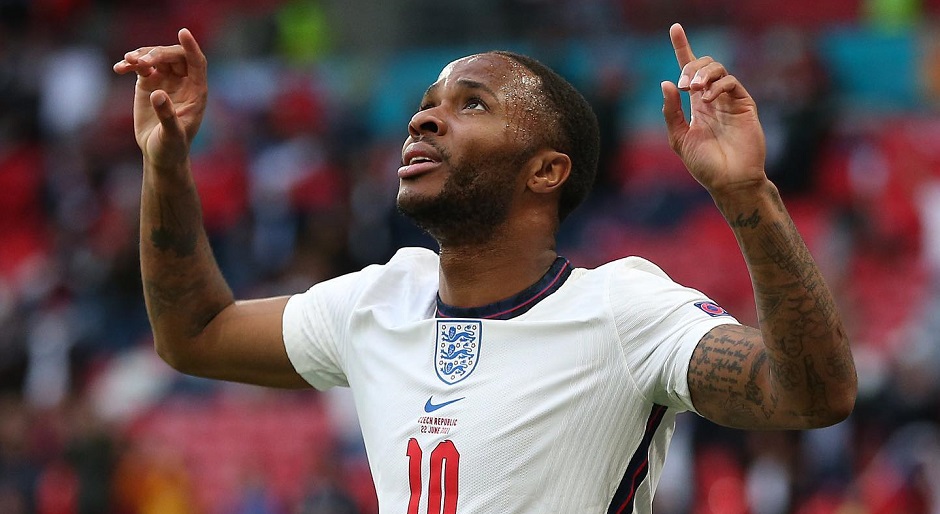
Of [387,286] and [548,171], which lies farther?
[387,286]

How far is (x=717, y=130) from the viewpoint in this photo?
297 cm

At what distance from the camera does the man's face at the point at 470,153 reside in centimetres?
349

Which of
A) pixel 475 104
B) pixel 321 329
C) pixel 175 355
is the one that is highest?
pixel 475 104

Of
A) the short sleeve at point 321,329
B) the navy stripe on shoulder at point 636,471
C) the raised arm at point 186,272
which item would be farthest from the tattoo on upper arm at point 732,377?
the raised arm at point 186,272

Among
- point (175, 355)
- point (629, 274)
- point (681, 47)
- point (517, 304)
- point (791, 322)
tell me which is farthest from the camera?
point (175, 355)

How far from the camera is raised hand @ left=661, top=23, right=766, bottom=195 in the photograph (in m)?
2.88

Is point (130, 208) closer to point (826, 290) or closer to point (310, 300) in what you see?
point (310, 300)

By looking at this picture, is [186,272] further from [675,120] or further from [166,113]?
[675,120]

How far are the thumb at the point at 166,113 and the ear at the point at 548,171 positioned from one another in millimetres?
947

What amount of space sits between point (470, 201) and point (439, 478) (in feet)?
2.28

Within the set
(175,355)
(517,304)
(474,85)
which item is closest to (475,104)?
(474,85)

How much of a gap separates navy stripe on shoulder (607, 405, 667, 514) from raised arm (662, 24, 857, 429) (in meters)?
0.33

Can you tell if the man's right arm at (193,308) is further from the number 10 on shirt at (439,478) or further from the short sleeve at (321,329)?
the number 10 on shirt at (439,478)

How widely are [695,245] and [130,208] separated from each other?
15.8 feet
